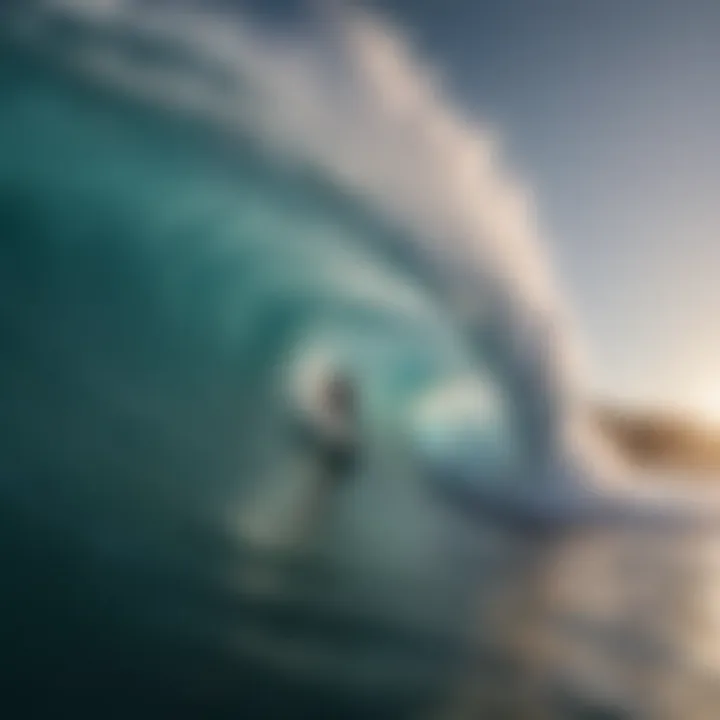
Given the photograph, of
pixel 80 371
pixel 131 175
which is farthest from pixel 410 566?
pixel 131 175

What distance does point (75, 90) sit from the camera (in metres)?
1.19

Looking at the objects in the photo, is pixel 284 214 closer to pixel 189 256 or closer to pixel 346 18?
pixel 189 256

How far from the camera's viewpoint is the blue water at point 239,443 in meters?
1.12

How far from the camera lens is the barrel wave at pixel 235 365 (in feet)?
3.68

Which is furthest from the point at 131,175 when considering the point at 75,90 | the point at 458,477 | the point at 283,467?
the point at 458,477

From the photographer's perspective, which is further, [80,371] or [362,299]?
[362,299]

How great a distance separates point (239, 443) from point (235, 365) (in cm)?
8

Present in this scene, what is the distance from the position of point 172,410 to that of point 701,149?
0.62 metres

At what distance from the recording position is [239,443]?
120 cm

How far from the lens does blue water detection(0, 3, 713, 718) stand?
1120mm

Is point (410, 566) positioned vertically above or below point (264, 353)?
below

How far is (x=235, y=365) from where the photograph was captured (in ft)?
3.98

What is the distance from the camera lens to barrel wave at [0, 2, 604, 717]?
1123 millimetres

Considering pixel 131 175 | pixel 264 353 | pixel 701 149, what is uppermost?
pixel 701 149
